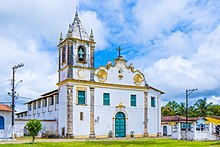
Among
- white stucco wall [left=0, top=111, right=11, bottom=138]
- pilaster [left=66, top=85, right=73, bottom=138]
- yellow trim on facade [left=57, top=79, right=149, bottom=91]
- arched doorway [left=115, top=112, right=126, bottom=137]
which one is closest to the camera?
white stucco wall [left=0, top=111, right=11, bottom=138]

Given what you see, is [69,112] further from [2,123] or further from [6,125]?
[2,123]

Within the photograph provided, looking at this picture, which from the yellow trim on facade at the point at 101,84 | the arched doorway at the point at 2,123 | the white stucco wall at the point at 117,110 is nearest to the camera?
the arched doorway at the point at 2,123

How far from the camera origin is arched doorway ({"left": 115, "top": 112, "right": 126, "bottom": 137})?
140ft

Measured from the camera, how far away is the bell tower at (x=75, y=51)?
133ft

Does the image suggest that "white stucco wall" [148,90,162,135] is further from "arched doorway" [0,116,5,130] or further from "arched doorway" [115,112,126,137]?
"arched doorway" [0,116,5,130]

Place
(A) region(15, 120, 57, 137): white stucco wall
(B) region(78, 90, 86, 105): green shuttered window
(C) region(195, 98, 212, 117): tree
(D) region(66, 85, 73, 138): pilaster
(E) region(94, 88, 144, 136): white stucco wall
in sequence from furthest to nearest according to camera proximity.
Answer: (C) region(195, 98, 212, 117): tree → (E) region(94, 88, 144, 136): white stucco wall → (B) region(78, 90, 86, 105): green shuttered window → (A) region(15, 120, 57, 137): white stucco wall → (D) region(66, 85, 73, 138): pilaster

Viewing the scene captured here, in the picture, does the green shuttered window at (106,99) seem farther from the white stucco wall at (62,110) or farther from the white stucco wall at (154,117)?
the white stucco wall at (154,117)

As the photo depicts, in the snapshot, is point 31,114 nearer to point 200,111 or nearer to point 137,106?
point 137,106

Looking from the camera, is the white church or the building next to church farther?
the white church

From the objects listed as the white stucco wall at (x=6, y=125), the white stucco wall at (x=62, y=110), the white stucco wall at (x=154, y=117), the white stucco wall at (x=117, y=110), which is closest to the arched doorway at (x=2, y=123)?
the white stucco wall at (x=6, y=125)

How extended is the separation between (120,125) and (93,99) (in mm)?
5049

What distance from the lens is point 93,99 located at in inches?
1613

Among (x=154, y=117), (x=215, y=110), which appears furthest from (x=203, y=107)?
(x=154, y=117)

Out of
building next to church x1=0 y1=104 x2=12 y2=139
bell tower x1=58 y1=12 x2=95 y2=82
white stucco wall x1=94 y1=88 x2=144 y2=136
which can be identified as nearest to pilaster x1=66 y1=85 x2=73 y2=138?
bell tower x1=58 y1=12 x2=95 y2=82
